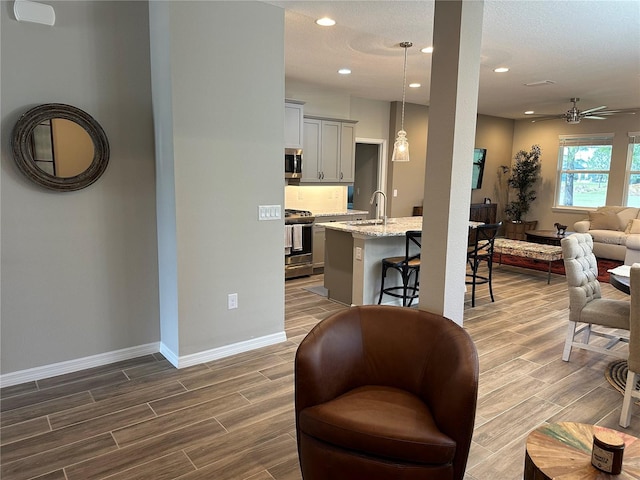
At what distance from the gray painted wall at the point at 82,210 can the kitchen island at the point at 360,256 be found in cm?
203

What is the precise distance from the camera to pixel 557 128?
29.6 feet

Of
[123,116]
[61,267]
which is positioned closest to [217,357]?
[61,267]

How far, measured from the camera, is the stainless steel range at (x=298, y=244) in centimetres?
566

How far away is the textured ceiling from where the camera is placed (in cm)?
321

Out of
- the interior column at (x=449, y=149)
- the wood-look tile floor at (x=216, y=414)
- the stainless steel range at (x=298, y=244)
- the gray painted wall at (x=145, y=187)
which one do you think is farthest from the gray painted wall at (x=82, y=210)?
the stainless steel range at (x=298, y=244)

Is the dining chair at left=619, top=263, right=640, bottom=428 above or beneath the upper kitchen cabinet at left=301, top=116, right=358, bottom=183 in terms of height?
beneath

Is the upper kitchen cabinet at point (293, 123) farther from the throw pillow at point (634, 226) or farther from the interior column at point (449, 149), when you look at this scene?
the throw pillow at point (634, 226)

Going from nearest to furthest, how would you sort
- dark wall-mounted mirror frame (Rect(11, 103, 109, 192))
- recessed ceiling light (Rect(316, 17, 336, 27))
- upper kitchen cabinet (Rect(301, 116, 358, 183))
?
dark wall-mounted mirror frame (Rect(11, 103, 109, 192))
recessed ceiling light (Rect(316, 17, 336, 27))
upper kitchen cabinet (Rect(301, 116, 358, 183))

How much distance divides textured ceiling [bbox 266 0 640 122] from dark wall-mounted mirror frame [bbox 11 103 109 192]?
1.62m

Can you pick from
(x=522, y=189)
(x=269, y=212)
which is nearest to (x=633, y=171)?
(x=522, y=189)

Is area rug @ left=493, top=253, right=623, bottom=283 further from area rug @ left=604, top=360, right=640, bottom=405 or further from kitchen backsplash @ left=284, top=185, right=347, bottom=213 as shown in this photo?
area rug @ left=604, top=360, right=640, bottom=405

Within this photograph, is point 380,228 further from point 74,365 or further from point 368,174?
point 368,174

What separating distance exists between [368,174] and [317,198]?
61.4 inches

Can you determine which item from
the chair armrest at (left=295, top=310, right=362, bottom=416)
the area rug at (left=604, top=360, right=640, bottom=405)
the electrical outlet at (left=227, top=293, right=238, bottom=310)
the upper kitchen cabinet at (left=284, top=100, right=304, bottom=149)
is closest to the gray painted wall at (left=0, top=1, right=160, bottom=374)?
the electrical outlet at (left=227, top=293, right=238, bottom=310)
